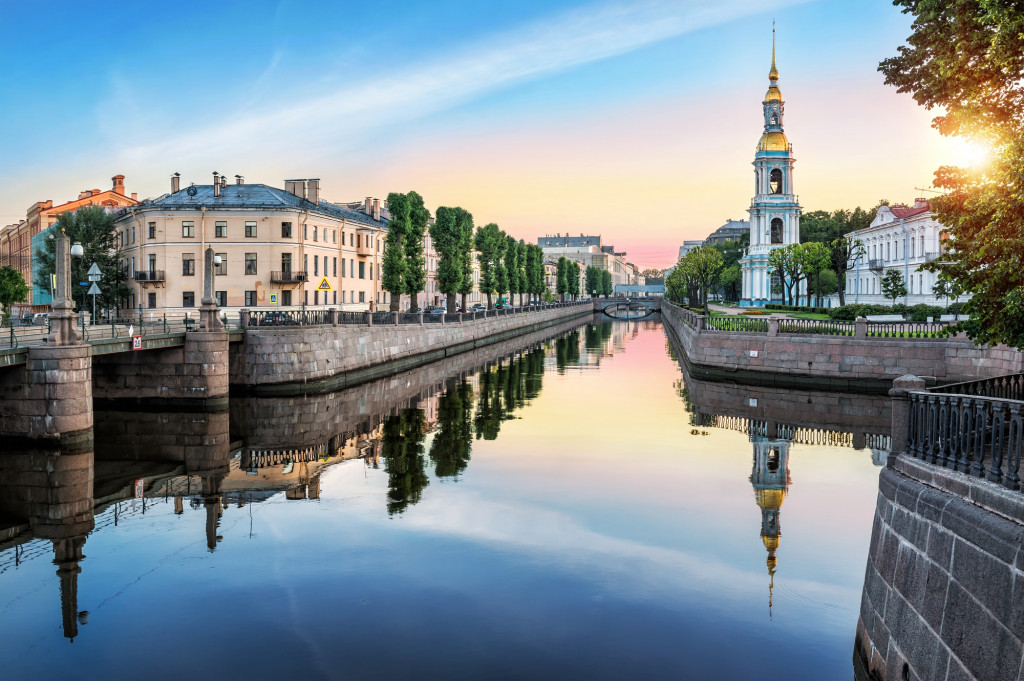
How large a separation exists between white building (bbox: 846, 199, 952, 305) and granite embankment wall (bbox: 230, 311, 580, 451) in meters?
45.7

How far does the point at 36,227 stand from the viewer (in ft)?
360

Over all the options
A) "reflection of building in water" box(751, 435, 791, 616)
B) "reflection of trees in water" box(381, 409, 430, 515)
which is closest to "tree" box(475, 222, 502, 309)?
"reflection of trees in water" box(381, 409, 430, 515)

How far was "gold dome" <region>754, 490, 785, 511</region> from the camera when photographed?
19797 millimetres

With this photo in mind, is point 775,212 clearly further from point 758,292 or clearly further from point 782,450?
point 782,450

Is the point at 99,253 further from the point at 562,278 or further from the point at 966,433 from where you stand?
the point at 562,278

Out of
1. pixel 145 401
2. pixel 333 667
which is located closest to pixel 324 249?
pixel 145 401

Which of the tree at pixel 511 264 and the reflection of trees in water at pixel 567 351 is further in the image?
the tree at pixel 511 264

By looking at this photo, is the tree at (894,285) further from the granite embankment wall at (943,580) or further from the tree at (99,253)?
the granite embankment wall at (943,580)

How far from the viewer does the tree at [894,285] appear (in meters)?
72.6

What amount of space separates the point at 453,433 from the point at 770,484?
39.7ft

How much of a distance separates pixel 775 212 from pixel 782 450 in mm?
92907

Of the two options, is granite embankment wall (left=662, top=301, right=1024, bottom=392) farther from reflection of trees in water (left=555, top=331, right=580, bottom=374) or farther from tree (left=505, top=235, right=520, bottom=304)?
tree (left=505, top=235, right=520, bottom=304)

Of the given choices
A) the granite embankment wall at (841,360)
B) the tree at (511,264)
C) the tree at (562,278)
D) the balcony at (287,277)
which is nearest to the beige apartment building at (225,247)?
the balcony at (287,277)

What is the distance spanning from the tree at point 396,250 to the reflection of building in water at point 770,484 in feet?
120
